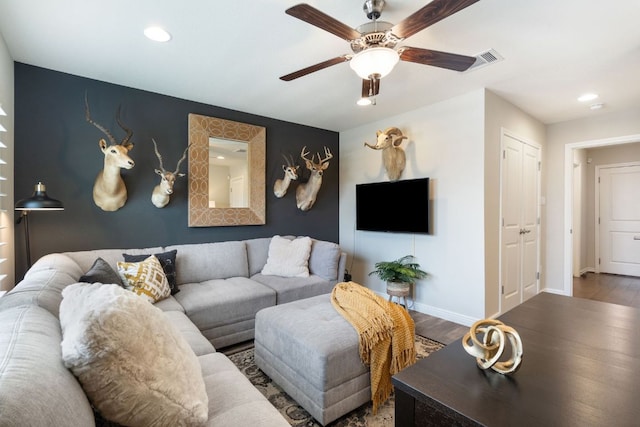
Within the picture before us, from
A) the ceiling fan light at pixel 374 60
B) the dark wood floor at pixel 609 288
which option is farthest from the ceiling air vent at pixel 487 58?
the dark wood floor at pixel 609 288

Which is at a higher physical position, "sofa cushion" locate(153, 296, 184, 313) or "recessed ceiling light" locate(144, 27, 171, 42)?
"recessed ceiling light" locate(144, 27, 171, 42)

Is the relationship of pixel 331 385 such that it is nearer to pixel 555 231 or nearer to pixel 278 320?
pixel 278 320

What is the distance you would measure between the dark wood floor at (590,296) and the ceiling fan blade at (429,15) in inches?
97.4

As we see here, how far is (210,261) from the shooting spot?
3.20 metres

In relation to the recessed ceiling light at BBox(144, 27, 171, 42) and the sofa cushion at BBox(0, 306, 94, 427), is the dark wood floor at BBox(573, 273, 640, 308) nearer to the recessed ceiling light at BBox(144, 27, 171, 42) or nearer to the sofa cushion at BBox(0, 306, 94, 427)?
the sofa cushion at BBox(0, 306, 94, 427)

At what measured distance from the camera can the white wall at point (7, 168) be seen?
2.14 m

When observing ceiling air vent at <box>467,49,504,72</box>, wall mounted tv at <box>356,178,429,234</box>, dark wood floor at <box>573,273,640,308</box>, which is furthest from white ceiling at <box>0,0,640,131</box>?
dark wood floor at <box>573,273,640,308</box>

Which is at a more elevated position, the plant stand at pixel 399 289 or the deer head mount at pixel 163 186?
the deer head mount at pixel 163 186

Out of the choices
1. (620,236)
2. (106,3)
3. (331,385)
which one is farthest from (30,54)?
(620,236)

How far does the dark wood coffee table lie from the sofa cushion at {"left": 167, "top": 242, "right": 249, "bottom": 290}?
104 inches

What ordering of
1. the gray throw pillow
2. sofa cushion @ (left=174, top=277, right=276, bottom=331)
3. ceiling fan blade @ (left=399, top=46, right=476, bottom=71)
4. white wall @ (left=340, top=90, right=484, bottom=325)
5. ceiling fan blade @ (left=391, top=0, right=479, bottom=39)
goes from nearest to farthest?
1. ceiling fan blade @ (left=391, top=0, right=479, bottom=39)
2. ceiling fan blade @ (left=399, top=46, right=476, bottom=71)
3. the gray throw pillow
4. sofa cushion @ (left=174, top=277, right=276, bottom=331)
5. white wall @ (left=340, top=90, right=484, bottom=325)

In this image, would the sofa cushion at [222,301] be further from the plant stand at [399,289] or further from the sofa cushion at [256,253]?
the plant stand at [399,289]

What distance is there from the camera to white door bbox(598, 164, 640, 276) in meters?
5.47

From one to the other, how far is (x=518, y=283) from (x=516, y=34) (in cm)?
287
